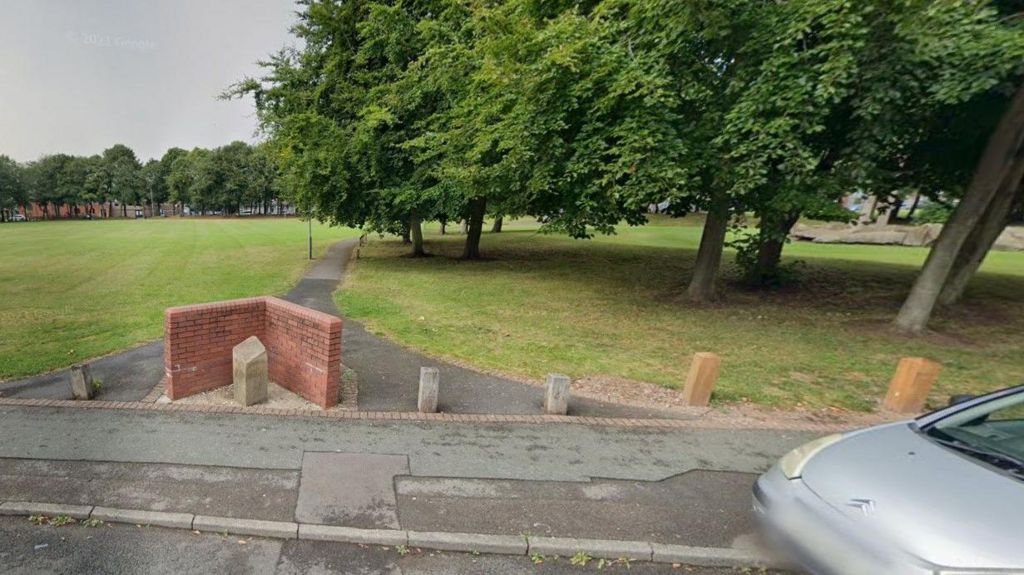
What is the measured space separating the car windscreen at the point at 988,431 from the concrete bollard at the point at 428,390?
13.3 feet

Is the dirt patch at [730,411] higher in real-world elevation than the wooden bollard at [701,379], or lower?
lower

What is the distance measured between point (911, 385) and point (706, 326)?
13.2 feet

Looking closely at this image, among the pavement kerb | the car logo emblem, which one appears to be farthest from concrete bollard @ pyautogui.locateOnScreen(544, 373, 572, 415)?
the car logo emblem

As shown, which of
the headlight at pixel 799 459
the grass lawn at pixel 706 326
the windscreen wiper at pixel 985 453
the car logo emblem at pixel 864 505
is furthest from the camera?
the grass lawn at pixel 706 326

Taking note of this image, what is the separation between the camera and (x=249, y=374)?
509 cm

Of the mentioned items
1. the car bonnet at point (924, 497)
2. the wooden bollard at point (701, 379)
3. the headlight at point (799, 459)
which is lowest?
the wooden bollard at point (701, 379)

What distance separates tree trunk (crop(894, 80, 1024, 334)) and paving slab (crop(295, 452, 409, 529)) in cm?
971

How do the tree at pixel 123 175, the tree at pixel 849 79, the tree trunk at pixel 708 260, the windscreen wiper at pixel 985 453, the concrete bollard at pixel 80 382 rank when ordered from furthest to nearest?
the tree at pixel 123 175 → the tree trunk at pixel 708 260 → the tree at pixel 849 79 → the concrete bollard at pixel 80 382 → the windscreen wiper at pixel 985 453

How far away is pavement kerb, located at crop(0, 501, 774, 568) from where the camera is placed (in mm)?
3076

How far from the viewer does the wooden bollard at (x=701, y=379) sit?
5.48 m

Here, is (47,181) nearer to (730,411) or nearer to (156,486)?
(156,486)

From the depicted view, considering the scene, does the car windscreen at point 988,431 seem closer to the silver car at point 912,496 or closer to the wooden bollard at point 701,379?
the silver car at point 912,496

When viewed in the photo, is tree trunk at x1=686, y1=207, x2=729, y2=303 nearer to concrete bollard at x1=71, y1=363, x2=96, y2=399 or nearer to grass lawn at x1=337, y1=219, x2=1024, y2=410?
grass lawn at x1=337, y1=219, x2=1024, y2=410

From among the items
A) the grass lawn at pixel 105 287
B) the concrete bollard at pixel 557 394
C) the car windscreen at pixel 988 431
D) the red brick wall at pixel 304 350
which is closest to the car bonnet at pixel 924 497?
Result: the car windscreen at pixel 988 431
